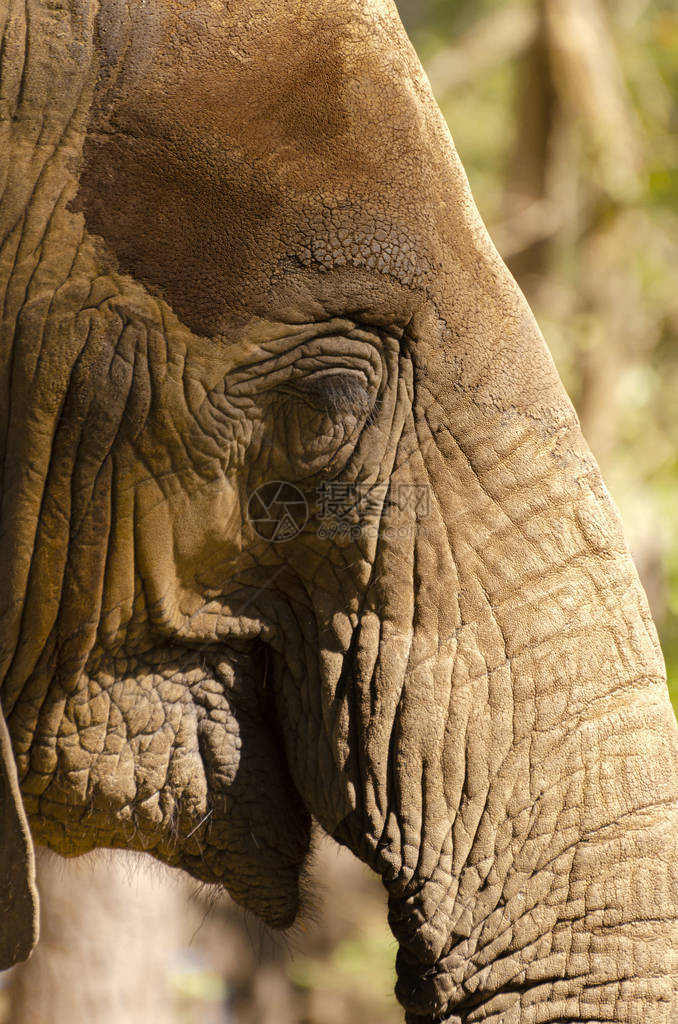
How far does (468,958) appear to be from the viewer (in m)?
1.66

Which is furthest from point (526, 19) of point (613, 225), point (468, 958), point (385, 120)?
point (468, 958)

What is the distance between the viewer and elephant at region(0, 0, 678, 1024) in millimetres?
1537

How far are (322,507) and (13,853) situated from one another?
0.56 m

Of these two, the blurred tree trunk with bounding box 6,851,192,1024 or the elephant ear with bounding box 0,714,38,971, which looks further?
the blurred tree trunk with bounding box 6,851,192,1024

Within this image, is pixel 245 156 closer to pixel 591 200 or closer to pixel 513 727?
pixel 513 727

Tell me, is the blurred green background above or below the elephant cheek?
above

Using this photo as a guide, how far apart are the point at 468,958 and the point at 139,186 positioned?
106 cm

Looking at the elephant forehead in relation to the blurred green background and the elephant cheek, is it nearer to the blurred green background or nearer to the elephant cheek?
the elephant cheek

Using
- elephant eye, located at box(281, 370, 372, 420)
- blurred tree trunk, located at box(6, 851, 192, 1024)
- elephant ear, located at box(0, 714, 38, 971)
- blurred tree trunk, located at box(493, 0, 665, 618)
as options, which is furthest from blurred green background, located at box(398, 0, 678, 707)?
elephant ear, located at box(0, 714, 38, 971)

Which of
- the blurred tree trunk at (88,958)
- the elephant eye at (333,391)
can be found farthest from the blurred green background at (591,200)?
the elephant eye at (333,391)

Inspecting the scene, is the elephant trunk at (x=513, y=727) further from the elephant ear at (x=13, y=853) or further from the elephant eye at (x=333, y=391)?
the elephant ear at (x=13, y=853)

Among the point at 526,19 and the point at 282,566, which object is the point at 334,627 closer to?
the point at 282,566

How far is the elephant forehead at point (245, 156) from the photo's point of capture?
1532mm

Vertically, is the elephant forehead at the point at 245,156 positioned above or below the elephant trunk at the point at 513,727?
above
